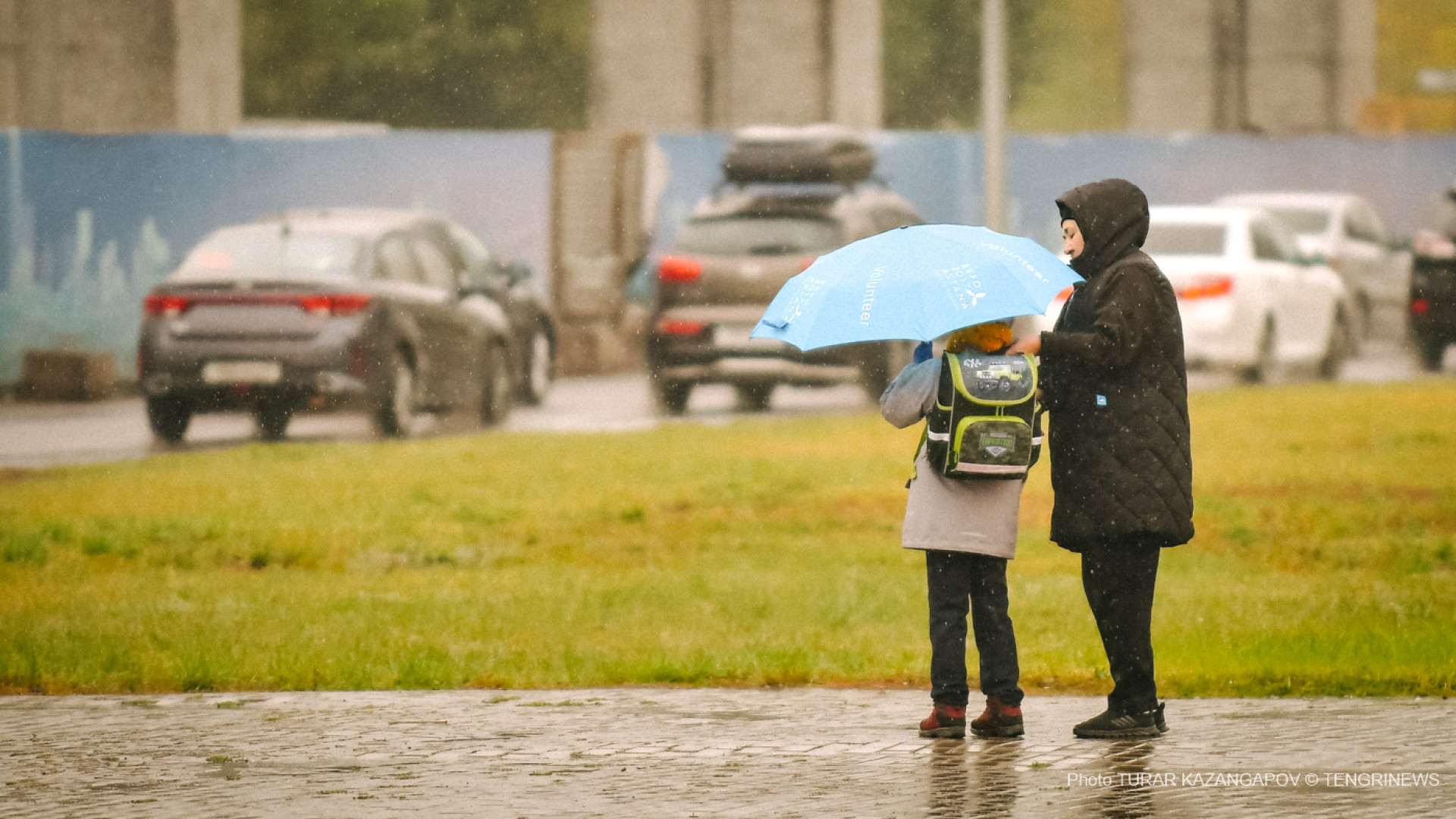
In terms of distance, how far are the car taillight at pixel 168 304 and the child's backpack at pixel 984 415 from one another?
398 inches

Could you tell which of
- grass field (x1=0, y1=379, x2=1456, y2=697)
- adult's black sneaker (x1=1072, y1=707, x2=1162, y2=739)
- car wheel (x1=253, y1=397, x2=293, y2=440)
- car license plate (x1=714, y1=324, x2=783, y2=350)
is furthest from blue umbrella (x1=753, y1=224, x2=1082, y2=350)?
car license plate (x1=714, y1=324, x2=783, y2=350)

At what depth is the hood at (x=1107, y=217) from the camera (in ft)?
20.1

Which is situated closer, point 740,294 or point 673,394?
point 740,294

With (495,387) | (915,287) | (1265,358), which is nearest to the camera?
(915,287)

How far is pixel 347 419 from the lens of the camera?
52.1 feet

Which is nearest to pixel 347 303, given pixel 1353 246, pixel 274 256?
pixel 274 256

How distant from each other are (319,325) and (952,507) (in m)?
9.47

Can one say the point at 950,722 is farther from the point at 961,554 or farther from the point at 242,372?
the point at 242,372

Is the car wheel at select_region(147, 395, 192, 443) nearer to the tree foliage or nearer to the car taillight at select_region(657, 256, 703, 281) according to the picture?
the car taillight at select_region(657, 256, 703, 281)

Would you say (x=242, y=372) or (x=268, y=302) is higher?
(x=268, y=302)

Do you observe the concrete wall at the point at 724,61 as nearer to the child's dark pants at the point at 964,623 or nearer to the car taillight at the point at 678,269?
the car taillight at the point at 678,269

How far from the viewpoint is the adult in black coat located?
19.8 feet

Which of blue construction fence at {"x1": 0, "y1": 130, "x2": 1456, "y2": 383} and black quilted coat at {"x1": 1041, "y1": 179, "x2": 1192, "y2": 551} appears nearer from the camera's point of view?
black quilted coat at {"x1": 1041, "y1": 179, "x2": 1192, "y2": 551}

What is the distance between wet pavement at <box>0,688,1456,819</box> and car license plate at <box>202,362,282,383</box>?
301 inches
